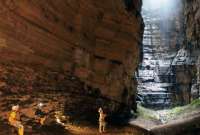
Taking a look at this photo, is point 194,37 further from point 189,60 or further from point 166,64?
point 166,64

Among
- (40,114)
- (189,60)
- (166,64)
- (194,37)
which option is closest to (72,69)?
(40,114)

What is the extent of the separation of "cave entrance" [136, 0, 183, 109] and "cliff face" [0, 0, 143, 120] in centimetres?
1744

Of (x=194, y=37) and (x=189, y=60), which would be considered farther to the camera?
(x=189, y=60)

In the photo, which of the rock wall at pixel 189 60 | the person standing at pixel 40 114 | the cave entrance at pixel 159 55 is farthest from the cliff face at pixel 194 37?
the person standing at pixel 40 114

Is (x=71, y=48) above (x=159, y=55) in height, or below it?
below

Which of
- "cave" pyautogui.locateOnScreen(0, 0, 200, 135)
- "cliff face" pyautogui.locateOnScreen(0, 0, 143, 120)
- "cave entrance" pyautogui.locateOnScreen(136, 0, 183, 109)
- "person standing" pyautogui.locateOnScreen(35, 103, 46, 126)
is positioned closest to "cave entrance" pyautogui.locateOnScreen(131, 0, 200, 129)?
Result: "cave entrance" pyautogui.locateOnScreen(136, 0, 183, 109)

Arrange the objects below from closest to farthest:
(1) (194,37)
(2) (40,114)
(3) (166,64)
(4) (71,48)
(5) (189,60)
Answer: (2) (40,114) < (4) (71,48) < (1) (194,37) < (5) (189,60) < (3) (166,64)

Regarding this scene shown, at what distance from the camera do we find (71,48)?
24.0 metres

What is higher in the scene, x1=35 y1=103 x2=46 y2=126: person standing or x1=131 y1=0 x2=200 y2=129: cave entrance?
x1=131 y1=0 x2=200 y2=129: cave entrance

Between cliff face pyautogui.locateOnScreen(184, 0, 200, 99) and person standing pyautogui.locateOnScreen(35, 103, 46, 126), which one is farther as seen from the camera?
cliff face pyautogui.locateOnScreen(184, 0, 200, 99)

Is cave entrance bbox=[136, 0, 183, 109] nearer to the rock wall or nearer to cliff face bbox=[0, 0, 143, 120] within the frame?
the rock wall

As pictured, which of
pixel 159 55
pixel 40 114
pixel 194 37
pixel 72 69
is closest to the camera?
pixel 40 114

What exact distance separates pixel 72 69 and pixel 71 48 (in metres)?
1.42

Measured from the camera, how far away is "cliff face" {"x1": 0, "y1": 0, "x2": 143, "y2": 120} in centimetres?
1902
